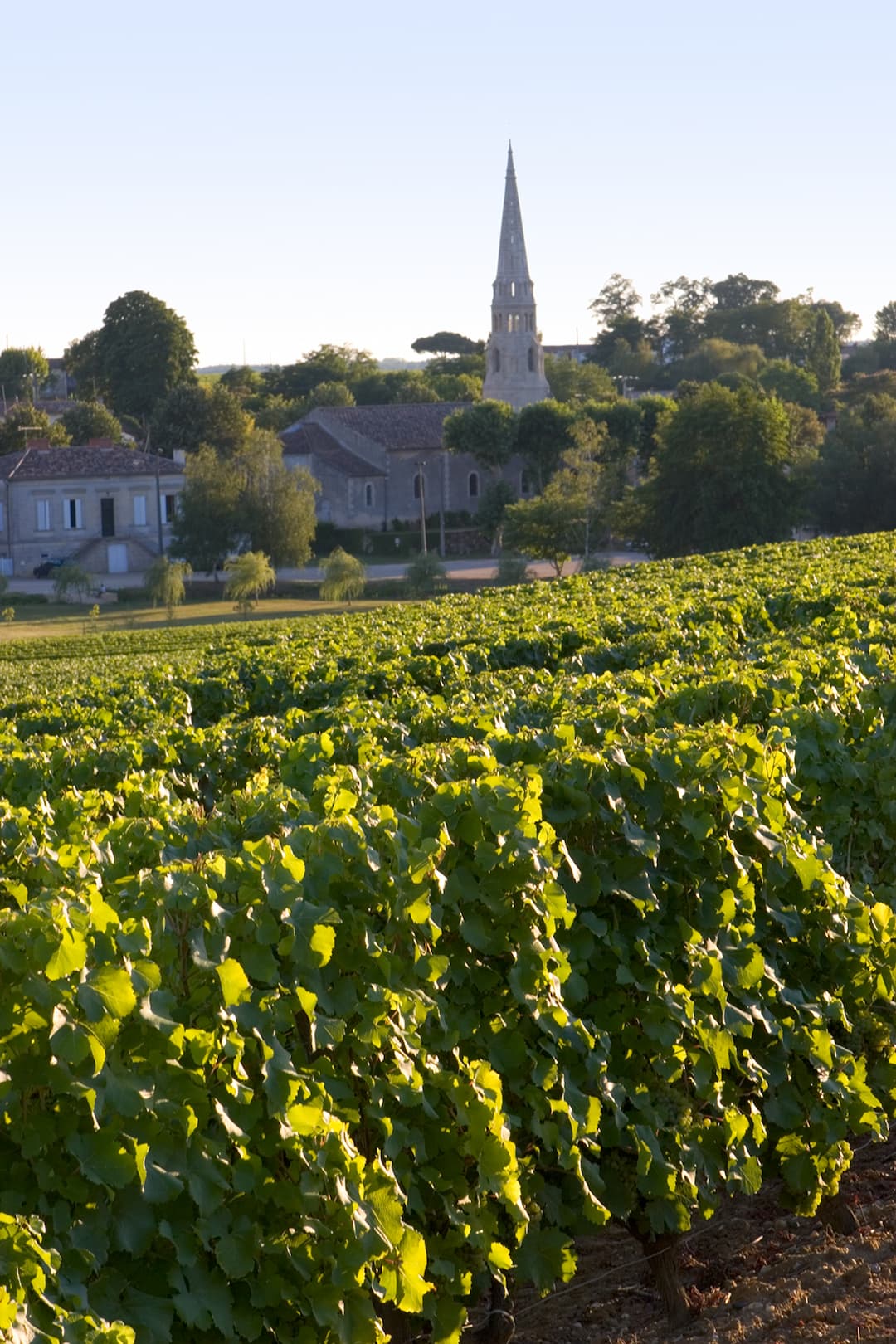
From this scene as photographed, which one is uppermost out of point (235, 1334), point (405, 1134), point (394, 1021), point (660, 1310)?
point (394, 1021)

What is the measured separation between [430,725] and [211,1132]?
14.8ft

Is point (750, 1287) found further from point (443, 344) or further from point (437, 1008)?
point (443, 344)

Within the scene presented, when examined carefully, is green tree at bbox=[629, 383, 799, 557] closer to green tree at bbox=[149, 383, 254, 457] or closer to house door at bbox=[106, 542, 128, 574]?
house door at bbox=[106, 542, 128, 574]

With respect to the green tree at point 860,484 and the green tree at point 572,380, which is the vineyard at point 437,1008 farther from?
the green tree at point 572,380

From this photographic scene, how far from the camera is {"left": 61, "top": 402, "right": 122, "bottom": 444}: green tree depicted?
97.8 metres

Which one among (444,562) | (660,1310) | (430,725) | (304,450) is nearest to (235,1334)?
(660,1310)

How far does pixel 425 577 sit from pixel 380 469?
79.7ft

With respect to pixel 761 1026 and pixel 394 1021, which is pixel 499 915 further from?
pixel 761 1026

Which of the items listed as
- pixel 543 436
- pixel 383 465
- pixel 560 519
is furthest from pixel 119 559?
pixel 543 436

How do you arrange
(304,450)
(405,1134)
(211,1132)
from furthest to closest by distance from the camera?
(304,450), (405,1134), (211,1132)

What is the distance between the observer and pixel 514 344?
340ft

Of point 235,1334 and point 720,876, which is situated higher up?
point 720,876

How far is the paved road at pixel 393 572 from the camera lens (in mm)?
72412

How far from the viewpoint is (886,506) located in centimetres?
6769
